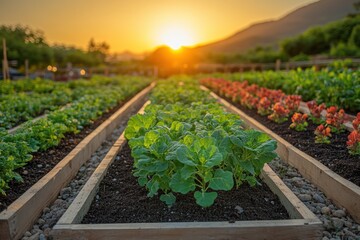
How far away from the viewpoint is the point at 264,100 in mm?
6688

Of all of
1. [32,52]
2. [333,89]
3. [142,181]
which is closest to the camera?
[142,181]

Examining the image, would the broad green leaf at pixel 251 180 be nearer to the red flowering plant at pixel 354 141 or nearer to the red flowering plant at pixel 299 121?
the red flowering plant at pixel 354 141

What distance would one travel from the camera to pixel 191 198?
3.06m

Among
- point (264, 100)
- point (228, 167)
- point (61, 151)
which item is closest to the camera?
point (228, 167)

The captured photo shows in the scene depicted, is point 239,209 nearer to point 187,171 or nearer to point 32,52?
point 187,171

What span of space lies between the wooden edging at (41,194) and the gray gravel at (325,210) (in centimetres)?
216

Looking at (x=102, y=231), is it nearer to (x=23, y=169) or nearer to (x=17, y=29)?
(x=23, y=169)

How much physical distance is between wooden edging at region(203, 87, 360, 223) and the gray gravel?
5 centimetres

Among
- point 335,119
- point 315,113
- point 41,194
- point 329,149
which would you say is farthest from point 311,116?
point 41,194

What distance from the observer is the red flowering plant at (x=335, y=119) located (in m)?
4.75

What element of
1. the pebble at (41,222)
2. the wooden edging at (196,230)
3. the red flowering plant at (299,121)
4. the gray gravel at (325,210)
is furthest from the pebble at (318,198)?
the pebble at (41,222)

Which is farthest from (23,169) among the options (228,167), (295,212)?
(295,212)

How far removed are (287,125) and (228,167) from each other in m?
2.85

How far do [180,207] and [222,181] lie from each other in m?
0.47
